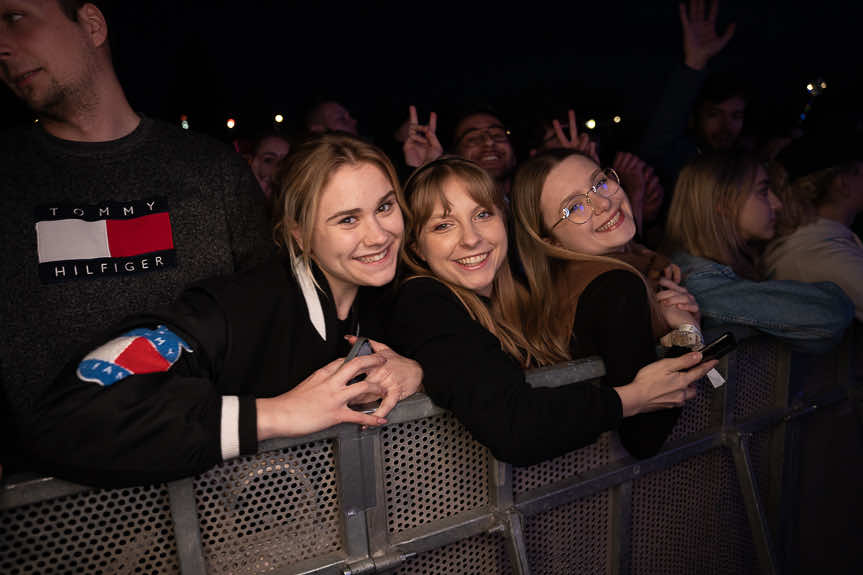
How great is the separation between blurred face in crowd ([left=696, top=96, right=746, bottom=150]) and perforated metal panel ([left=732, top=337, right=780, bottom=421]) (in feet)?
6.43

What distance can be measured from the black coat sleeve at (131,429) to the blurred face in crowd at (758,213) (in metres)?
2.29

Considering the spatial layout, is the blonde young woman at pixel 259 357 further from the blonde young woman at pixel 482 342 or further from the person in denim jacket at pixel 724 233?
the person in denim jacket at pixel 724 233

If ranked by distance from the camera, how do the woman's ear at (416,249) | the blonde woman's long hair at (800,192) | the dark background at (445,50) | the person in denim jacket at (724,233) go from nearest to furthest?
the woman's ear at (416,249) → the person in denim jacket at (724,233) → the blonde woman's long hair at (800,192) → the dark background at (445,50)

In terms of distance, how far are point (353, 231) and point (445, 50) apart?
21.7 feet

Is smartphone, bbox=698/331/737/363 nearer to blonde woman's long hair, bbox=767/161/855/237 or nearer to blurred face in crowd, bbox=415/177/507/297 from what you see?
blurred face in crowd, bbox=415/177/507/297

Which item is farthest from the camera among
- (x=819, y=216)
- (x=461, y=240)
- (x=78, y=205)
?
(x=819, y=216)

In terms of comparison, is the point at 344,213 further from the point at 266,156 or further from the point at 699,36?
the point at 699,36

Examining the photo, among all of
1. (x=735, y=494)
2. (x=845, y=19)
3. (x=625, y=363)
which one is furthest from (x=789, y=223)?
(x=845, y=19)

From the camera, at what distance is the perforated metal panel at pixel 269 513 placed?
46.1 inches

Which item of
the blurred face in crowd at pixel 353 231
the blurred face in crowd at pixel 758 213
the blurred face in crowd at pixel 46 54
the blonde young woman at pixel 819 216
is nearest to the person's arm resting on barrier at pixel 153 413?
the blurred face in crowd at pixel 353 231

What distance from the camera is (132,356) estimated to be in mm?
1164

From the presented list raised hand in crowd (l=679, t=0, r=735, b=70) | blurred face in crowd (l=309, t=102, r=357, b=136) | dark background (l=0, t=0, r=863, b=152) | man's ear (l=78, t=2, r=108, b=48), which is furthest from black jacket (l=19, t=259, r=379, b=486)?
dark background (l=0, t=0, r=863, b=152)

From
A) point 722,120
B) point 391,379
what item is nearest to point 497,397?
point 391,379

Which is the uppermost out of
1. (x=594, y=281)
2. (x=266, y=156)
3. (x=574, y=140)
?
(x=266, y=156)
